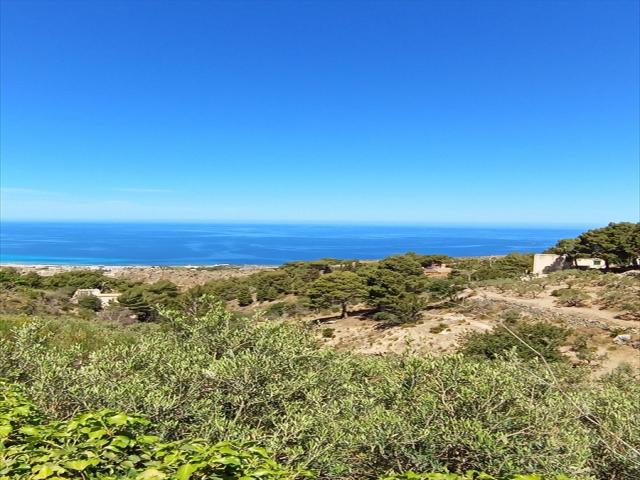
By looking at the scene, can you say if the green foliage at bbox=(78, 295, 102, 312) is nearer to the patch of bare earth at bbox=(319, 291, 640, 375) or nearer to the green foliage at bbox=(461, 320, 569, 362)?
the patch of bare earth at bbox=(319, 291, 640, 375)

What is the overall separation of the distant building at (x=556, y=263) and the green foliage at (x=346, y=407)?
4494 centimetres

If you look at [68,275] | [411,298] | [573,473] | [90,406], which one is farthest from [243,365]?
[68,275]

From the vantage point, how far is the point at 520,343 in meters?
19.8

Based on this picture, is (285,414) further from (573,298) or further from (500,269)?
(500,269)

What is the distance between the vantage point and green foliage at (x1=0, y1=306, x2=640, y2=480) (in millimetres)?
4250

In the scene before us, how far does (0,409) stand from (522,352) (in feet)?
63.5

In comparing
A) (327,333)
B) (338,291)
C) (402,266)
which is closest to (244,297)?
(338,291)

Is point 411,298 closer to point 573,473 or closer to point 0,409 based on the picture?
point 573,473

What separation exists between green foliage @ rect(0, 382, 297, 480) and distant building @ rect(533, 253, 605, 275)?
50.6 meters

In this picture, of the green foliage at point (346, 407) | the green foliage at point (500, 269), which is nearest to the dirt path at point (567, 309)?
the green foliage at point (500, 269)

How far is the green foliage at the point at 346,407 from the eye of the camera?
13.9 feet

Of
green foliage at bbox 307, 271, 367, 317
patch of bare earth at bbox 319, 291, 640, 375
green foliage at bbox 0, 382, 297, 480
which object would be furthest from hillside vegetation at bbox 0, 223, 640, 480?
green foliage at bbox 307, 271, 367, 317

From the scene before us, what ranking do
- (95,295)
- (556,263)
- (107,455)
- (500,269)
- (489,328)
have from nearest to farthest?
→ 1. (107,455)
2. (489,328)
3. (95,295)
4. (556,263)
5. (500,269)

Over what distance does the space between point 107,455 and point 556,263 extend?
172ft
